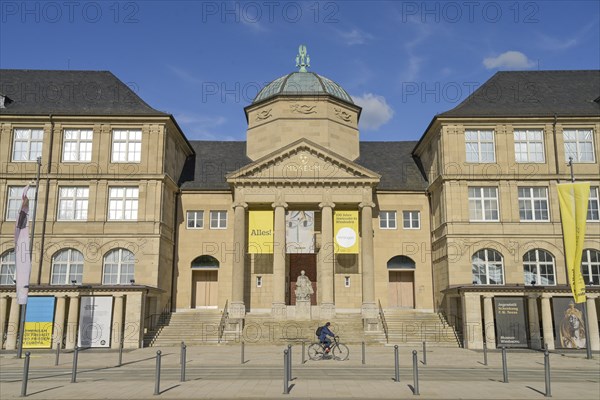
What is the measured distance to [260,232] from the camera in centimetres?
3606

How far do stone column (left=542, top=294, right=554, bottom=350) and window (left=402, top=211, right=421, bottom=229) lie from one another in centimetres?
1073

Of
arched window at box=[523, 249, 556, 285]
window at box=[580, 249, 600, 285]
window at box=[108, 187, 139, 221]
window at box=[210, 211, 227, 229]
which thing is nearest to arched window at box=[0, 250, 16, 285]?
window at box=[108, 187, 139, 221]

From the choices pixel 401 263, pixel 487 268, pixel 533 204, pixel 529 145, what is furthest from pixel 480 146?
pixel 401 263

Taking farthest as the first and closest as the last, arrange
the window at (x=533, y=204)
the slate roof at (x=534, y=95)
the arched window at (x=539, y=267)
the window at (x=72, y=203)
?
the slate roof at (x=534, y=95)
the window at (x=72, y=203)
the window at (x=533, y=204)
the arched window at (x=539, y=267)

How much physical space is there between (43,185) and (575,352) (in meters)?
32.1

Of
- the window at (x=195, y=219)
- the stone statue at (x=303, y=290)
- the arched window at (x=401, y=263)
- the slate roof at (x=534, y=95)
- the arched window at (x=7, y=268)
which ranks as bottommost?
the stone statue at (x=303, y=290)

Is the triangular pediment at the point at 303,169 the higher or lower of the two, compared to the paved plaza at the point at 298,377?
higher

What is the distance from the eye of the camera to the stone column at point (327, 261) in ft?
113

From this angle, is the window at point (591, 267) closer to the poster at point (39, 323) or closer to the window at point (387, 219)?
the window at point (387, 219)

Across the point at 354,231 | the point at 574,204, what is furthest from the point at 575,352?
the point at 354,231

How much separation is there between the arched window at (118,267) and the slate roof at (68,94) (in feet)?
28.9

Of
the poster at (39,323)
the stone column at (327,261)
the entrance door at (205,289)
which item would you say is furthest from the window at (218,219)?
the poster at (39,323)

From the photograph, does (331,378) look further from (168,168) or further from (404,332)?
(168,168)

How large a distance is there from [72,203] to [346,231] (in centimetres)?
1729
